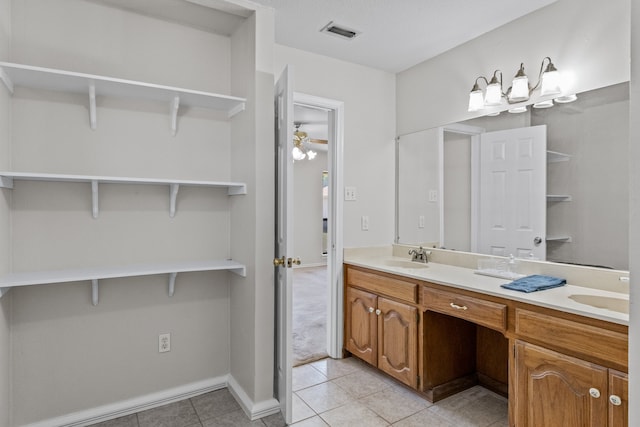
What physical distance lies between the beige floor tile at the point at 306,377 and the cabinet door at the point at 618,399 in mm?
1705

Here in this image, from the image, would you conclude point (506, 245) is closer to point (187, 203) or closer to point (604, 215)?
point (604, 215)

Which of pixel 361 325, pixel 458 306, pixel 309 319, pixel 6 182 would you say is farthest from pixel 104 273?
pixel 309 319

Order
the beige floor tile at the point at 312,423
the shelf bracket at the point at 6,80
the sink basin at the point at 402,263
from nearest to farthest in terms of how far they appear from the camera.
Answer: the shelf bracket at the point at 6,80 → the beige floor tile at the point at 312,423 → the sink basin at the point at 402,263

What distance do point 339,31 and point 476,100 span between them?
1.06 metres

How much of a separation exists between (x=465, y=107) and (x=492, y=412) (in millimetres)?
2057

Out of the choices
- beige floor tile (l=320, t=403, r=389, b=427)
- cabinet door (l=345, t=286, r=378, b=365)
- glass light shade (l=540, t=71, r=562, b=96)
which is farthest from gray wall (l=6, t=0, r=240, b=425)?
glass light shade (l=540, t=71, r=562, b=96)

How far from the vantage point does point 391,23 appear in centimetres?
247

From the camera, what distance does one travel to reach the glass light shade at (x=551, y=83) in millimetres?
2158

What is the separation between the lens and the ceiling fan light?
2570 mm

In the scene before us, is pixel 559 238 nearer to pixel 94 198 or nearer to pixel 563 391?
pixel 563 391

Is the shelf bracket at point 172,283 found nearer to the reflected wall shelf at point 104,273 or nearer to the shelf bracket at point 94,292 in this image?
the reflected wall shelf at point 104,273

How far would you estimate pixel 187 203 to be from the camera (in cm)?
242

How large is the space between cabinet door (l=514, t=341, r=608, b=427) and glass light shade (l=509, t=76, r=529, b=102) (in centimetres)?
147

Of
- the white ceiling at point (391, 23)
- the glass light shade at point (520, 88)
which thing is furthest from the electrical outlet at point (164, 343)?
the glass light shade at point (520, 88)
